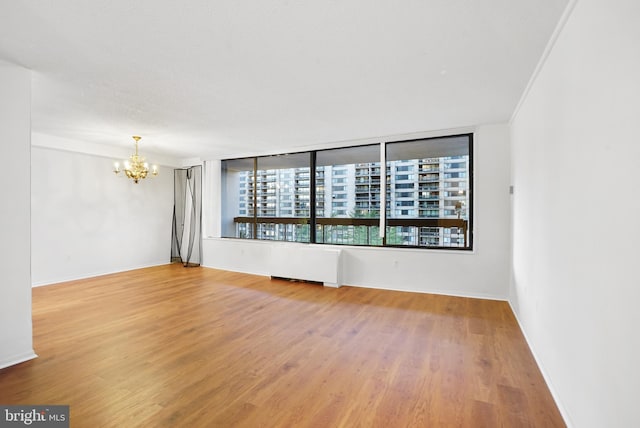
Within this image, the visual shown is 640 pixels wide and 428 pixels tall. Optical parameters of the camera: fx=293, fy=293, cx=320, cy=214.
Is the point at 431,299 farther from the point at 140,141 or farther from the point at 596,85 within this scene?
the point at 140,141

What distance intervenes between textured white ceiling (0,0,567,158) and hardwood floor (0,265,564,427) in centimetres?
258

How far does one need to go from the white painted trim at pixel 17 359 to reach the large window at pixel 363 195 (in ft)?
13.6

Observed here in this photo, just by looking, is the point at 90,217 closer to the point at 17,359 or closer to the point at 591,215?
the point at 17,359

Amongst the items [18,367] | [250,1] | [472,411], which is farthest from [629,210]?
[18,367]

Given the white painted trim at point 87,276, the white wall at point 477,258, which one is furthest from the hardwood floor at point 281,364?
the white painted trim at point 87,276

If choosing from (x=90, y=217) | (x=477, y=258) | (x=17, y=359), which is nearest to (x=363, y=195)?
(x=477, y=258)

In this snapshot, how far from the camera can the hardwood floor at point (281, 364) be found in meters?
1.90

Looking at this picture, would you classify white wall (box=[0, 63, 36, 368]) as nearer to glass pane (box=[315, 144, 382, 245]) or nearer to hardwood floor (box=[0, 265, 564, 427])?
hardwood floor (box=[0, 265, 564, 427])

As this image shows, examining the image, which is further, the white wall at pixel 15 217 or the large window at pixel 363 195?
the large window at pixel 363 195

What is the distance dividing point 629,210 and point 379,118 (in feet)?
10.5

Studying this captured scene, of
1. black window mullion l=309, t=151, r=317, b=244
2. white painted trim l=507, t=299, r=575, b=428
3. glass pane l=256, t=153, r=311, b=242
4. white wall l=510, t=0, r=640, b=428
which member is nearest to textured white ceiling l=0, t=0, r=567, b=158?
white wall l=510, t=0, r=640, b=428

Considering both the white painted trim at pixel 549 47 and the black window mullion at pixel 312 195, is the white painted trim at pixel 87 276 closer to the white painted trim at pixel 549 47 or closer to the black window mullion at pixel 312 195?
A: the black window mullion at pixel 312 195

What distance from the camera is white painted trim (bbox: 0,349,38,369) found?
246 centimetres

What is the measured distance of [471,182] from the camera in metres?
4.61
